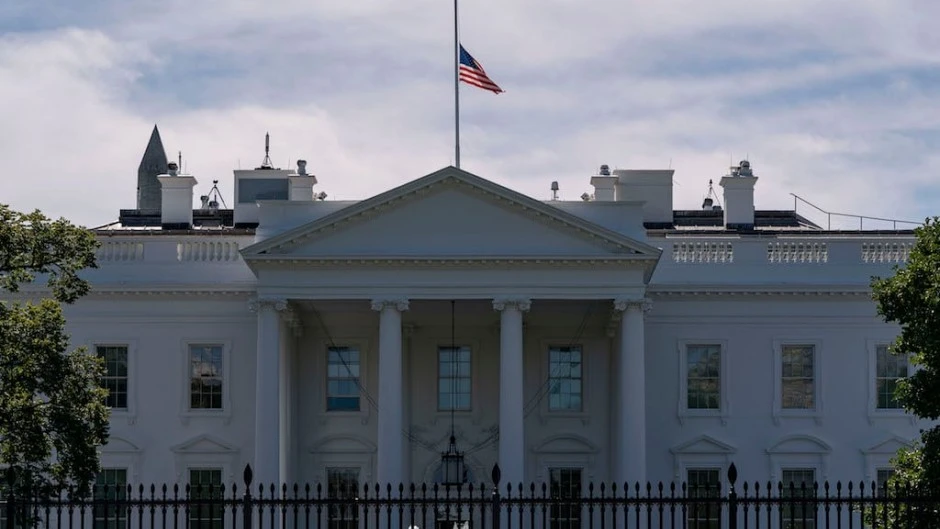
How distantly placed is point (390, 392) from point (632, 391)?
20.1ft

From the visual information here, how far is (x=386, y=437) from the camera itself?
45938 millimetres

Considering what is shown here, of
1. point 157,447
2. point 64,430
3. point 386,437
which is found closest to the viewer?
point 64,430

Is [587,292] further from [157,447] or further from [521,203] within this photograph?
[157,447]

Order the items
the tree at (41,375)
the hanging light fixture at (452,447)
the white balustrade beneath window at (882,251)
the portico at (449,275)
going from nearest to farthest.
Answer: the tree at (41,375), the portico at (449,275), the hanging light fixture at (452,447), the white balustrade beneath window at (882,251)

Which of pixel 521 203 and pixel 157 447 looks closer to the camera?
pixel 521 203

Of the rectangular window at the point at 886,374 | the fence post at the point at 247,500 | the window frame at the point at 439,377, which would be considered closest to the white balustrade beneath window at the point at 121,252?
the window frame at the point at 439,377

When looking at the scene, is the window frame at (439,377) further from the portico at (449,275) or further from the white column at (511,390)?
the white column at (511,390)

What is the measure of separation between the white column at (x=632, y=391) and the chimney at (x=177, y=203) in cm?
1565

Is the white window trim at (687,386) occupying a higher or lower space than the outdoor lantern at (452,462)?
higher

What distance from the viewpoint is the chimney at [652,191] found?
2253 inches

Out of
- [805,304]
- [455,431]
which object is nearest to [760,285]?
[805,304]

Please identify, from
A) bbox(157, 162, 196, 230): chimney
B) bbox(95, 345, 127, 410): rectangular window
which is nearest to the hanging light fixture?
bbox(95, 345, 127, 410): rectangular window

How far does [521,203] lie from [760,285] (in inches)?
318

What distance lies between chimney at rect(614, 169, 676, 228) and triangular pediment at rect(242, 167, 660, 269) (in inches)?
423
